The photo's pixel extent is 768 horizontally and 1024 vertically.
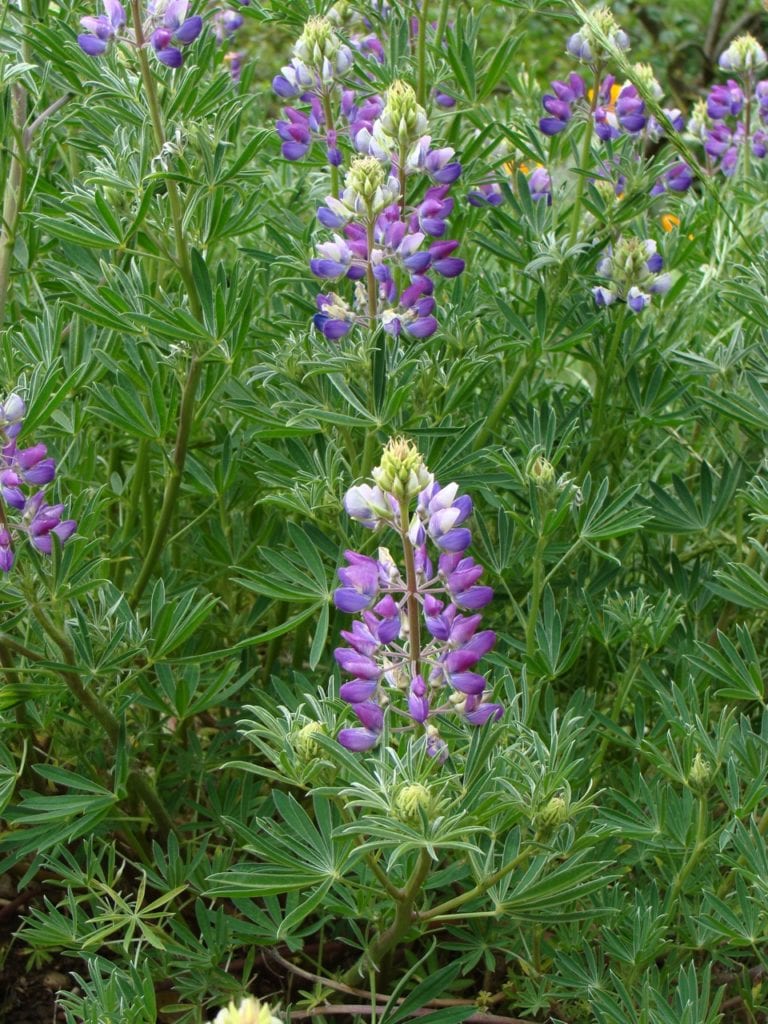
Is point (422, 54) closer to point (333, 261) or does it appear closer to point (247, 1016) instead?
point (333, 261)

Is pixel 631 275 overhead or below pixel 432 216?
below

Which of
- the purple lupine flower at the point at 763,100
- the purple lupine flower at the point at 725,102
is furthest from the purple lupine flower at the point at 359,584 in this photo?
the purple lupine flower at the point at 763,100

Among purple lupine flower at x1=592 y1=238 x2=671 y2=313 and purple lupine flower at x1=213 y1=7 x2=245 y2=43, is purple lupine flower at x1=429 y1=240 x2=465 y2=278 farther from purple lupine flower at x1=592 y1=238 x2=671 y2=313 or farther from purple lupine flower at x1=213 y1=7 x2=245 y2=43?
purple lupine flower at x1=213 y1=7 x2=245 y2=43

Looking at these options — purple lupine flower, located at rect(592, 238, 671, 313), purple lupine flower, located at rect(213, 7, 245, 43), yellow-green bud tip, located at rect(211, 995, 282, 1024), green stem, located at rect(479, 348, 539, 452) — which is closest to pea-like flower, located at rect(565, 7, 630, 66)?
purple lupine flower, located at rect(592, 238, 671, 313)

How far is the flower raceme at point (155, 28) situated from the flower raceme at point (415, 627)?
937mm

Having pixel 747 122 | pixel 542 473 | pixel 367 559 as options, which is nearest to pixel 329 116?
pixel 542 473

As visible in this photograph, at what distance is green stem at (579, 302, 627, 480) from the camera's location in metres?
2.54

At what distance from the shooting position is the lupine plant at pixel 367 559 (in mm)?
1808

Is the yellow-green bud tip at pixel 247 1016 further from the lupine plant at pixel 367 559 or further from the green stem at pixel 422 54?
the green stem at pixel 422 54

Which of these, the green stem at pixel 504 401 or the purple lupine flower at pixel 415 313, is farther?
the green stem at pixel 504 401

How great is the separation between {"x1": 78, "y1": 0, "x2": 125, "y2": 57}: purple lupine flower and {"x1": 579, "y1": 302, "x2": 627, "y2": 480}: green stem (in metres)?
1.07

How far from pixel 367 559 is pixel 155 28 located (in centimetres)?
107

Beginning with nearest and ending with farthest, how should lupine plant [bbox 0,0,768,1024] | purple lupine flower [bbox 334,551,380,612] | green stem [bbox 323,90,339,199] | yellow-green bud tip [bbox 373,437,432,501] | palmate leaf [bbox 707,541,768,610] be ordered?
yellow-green bud tip [bbox 373,437,432,501]
purple lupine flower [bbox 334,551,380,612]
lupine plant [bbox 0,0,768,1024]
palmate leaf [bbox 707,541,768,610]
green stem [bbox 323,90,339,199]

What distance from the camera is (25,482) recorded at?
1.91 meters
